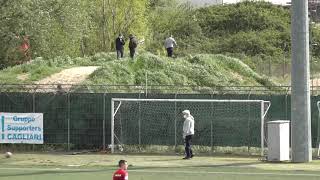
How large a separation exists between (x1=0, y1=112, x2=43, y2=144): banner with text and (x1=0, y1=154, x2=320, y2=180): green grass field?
1.34 meters

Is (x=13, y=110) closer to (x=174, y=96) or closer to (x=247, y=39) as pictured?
(x=174, y=96)

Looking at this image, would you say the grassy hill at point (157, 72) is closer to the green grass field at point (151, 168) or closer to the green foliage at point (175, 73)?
the green foliage at point (175, 73)

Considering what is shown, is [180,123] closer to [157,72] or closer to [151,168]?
[151,168]

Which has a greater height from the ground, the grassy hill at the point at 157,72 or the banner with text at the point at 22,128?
the grassy hill at the point at 157,72

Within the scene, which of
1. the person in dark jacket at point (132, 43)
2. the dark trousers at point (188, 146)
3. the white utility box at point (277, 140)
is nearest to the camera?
the white utility box at point (277, 140)

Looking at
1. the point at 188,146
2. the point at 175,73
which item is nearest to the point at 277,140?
the point at 188,146

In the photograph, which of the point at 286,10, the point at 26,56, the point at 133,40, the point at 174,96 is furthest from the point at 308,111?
the point at 286,10

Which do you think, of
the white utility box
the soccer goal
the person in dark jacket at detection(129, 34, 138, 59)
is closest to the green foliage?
the person in dark jacket at detection(129, 34, 138, 59)

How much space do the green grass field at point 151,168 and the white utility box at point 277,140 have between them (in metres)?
0.55

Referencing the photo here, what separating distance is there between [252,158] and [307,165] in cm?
281

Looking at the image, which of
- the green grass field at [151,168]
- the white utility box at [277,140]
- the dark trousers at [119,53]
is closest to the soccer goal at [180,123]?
the green grass field at [151,168]

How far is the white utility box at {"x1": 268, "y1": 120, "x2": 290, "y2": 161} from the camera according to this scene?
25.2m

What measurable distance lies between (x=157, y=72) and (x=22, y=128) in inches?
473

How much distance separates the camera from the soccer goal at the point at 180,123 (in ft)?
91.4
